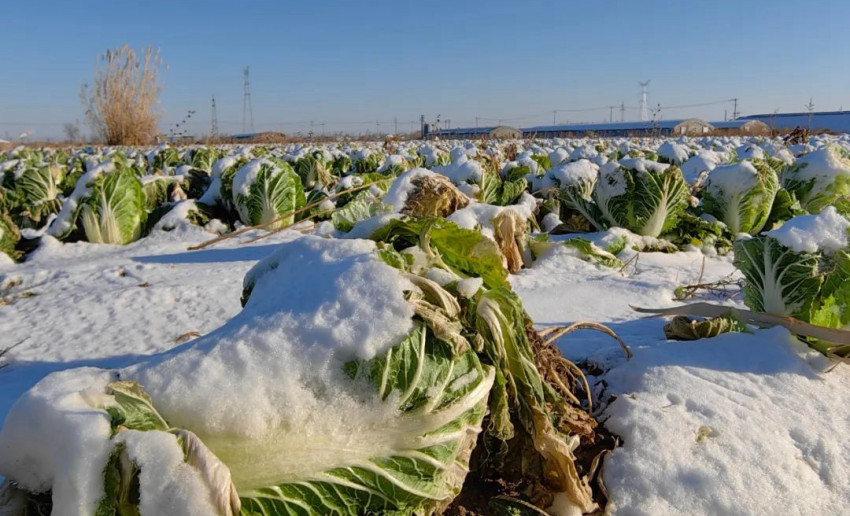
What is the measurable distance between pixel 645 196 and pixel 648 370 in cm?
400

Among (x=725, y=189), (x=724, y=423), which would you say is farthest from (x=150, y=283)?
(x=725, y=189)

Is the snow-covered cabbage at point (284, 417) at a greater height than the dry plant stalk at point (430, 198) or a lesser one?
lesser

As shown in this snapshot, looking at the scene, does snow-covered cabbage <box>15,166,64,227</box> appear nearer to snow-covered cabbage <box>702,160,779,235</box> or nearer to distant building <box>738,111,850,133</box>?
snow-covered cabbage <box>702,160,779,235</box>

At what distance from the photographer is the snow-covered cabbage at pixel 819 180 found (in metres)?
6.95

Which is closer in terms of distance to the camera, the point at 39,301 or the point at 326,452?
the point at 326,452

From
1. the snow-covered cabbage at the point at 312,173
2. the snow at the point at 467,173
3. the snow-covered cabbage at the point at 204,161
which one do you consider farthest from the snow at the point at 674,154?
the snow-covered cabbage at the point at 204,161

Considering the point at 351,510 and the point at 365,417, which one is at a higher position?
the point at 365,417

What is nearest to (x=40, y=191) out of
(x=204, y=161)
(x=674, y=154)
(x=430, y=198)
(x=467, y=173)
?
(x=204, y=161)

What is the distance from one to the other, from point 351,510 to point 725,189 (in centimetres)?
638

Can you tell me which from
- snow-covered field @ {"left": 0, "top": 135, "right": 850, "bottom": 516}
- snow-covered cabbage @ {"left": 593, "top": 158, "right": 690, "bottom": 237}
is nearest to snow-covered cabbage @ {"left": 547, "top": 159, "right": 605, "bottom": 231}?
snow-covered cabbage @ {"left": 593, "top": 158, "right": 690, "bottom": 237}

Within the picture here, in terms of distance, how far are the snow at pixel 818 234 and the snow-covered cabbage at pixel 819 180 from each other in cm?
451

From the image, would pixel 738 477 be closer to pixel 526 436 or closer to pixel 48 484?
pixel 526 436

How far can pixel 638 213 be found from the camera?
638cm

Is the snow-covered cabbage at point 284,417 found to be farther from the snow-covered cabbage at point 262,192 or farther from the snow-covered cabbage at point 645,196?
the snow-covered cabbage at point 262,192
